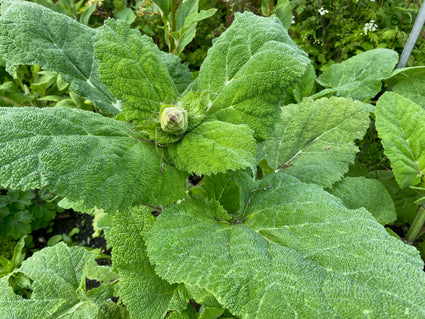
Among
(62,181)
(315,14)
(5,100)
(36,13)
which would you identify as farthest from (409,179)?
(5,100)

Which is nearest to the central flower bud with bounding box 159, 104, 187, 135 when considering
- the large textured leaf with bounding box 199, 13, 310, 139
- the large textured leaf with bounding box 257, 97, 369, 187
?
the large textured leaf with bounding box 199, 13, 310, 139

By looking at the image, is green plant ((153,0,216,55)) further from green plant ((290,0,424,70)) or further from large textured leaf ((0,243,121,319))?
large textured leaf ((0,243,121,319))

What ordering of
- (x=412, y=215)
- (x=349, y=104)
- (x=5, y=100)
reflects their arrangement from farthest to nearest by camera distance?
(x=5, y=100) → (x=412, y=215) → (x=349, y=104)

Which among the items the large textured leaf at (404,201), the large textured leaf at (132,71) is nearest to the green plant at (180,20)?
the large textured leaf at (132,71)

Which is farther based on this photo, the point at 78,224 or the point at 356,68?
the point at 78,224

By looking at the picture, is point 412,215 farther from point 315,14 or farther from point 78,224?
point 78,224

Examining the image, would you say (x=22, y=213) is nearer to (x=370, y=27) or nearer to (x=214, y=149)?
(x=214, y=149)

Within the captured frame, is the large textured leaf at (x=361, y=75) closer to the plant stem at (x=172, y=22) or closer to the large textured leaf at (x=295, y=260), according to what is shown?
the plant stem at (x=172, y=22)
